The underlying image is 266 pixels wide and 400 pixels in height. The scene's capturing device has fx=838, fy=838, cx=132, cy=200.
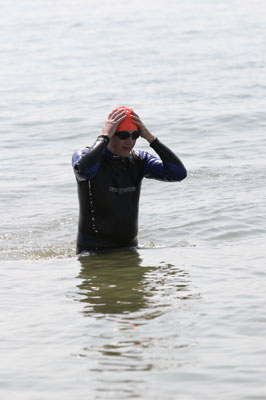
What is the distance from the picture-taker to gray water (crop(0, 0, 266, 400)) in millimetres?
5117

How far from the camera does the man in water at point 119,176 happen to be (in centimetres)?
716

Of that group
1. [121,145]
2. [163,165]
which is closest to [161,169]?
[163,165]

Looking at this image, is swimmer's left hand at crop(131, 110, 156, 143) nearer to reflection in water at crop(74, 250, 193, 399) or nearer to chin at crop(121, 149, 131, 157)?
chin at crop(121, 149, 131, 157)

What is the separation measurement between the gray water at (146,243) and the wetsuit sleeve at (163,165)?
2.70 ft

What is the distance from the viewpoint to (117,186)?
742 centimetres

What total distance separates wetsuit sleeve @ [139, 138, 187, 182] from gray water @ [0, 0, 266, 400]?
0.82 metres

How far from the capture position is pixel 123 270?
741cm

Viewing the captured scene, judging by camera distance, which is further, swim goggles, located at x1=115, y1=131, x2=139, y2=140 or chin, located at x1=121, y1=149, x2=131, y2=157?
chin, located at x1=121, y1=149, x2=131, y2=157

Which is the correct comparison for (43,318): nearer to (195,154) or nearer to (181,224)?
(181,224)

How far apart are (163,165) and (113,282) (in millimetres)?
1170

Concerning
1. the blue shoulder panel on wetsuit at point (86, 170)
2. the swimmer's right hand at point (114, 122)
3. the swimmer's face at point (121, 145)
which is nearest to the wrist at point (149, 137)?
the swimmer's face at point (121, 145)

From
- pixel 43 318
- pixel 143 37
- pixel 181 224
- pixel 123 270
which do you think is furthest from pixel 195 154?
pixel 143 37

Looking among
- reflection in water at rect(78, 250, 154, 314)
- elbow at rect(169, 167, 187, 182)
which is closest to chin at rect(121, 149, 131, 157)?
elbow at rect(169, 167, 187, 182)

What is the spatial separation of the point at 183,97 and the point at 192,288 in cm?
1339
